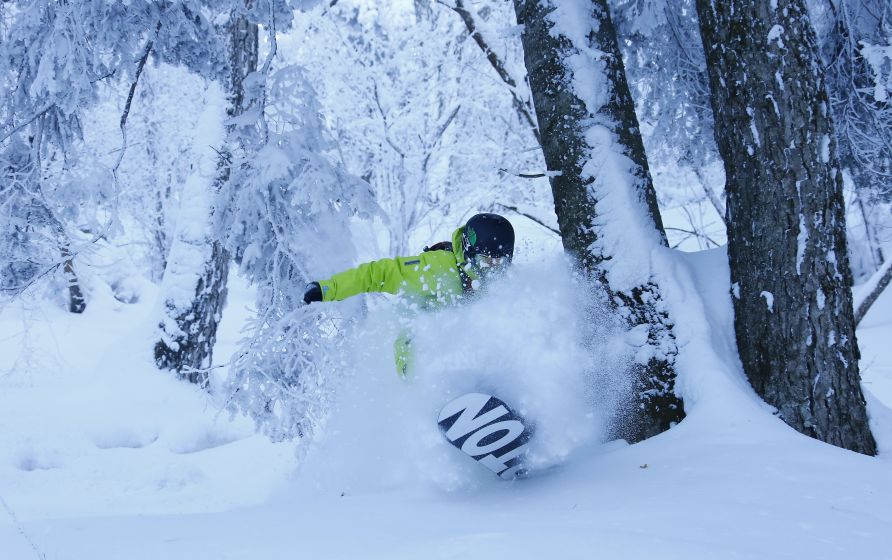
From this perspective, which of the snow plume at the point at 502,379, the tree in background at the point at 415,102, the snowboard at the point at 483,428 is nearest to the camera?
the snowboard at the point at 483,428

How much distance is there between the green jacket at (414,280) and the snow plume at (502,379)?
82 mm

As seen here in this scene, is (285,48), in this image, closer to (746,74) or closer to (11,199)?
(11,199)

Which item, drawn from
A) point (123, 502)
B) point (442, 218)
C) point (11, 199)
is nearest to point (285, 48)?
point (442, 218)

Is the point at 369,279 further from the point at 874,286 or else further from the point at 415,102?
the point at 415,102

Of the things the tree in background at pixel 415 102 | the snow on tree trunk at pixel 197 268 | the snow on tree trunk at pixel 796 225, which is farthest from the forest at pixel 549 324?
the tree in background at pixel 415 102

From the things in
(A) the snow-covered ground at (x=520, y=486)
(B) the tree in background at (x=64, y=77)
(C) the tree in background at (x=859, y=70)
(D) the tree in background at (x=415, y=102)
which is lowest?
(A) the snow-covered ground at (x=520, y=486)

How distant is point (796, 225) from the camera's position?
3084mm

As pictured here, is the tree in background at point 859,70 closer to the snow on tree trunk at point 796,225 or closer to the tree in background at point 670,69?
the tree in background at point 670,69

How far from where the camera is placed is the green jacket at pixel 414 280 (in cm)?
385

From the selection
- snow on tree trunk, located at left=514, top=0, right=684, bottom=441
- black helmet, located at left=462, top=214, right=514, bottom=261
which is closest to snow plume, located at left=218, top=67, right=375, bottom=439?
black helmet, located at left=462, top=214, right=514, bottom=261

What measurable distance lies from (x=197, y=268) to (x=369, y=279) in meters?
4.40

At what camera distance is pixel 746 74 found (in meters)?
3.19

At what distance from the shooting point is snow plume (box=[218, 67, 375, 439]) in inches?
191

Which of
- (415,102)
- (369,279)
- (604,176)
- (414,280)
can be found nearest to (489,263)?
(414,280)
